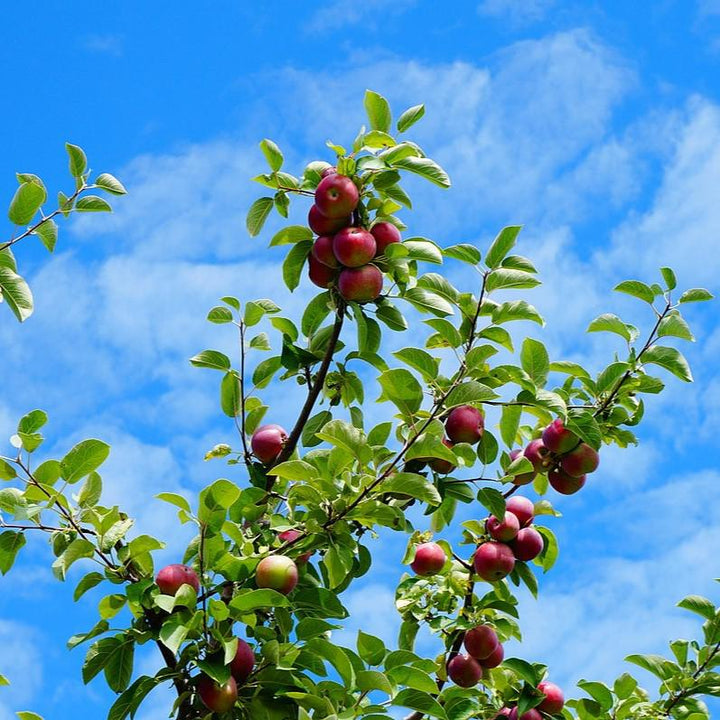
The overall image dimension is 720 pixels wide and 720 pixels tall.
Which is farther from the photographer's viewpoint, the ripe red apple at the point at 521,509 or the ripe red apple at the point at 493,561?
the ripe red apple at the point at 521,509

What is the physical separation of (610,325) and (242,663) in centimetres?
164

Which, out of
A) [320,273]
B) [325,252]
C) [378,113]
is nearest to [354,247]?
[325,252]

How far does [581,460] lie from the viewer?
3309mm

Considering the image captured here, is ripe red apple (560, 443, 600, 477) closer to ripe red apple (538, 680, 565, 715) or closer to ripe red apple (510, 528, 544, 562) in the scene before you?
ripe red apple (510, 528, 544, 562)

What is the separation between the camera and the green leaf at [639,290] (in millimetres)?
3330

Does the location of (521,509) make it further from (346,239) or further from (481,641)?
(346,239)

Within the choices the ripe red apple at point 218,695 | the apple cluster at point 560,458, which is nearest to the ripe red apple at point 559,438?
the apple cluster at point 560,458

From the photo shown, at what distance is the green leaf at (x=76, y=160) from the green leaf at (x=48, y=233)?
217 millimetres

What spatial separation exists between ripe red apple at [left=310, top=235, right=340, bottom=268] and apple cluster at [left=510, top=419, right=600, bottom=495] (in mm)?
914

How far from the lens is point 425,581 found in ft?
11.6

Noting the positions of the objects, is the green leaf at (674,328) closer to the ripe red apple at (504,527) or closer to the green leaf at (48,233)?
the ripe red apple at (504,527)

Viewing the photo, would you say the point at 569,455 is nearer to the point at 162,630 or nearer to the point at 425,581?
the point at 425,581

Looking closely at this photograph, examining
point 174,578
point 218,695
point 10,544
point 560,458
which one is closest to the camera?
point 218,695

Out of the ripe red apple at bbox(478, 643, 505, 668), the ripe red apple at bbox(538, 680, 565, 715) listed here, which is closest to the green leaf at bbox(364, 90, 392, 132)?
the ripe red apple at bbox(478, 643, 505, 668)
